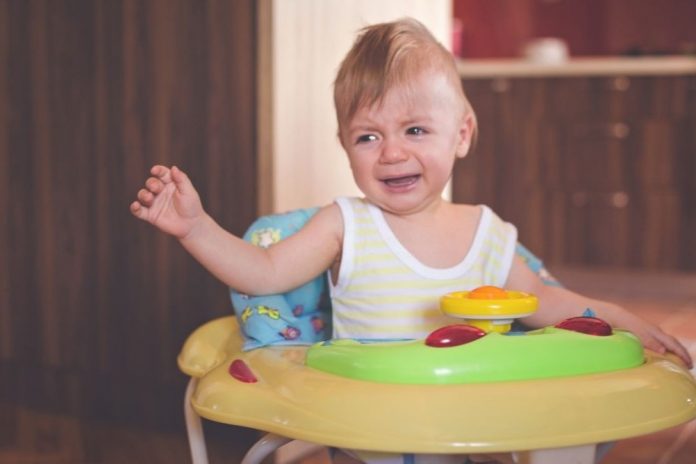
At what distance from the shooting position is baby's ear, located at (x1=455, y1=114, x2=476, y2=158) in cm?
125

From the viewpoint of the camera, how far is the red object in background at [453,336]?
917 millimetres

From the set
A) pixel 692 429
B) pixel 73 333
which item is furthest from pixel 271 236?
pixel 692 429

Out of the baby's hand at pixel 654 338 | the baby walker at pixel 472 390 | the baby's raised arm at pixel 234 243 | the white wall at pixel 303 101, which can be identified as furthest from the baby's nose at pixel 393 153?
the white wall at pixel 303 101

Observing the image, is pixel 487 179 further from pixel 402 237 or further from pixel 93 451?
pixel 402 237

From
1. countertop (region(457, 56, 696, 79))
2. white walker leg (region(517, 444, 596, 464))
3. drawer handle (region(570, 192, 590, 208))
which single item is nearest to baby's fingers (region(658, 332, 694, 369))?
white walker leg (region(517, 444, 596, 464))

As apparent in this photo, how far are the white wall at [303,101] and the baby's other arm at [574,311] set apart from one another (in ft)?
1.87

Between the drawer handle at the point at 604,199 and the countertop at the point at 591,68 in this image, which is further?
the drawer handle at the point at 604,199

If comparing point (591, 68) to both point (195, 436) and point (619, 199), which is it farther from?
point (195, 436)

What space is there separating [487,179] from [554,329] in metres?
3.44

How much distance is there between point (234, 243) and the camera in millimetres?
1111

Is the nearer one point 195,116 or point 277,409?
point 277,409

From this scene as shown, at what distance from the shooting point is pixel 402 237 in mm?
1230

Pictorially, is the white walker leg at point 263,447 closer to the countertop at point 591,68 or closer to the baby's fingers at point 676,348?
the baby's fingers at point 676,348

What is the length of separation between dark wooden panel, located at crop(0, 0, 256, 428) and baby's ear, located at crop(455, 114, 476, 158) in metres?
0.55
